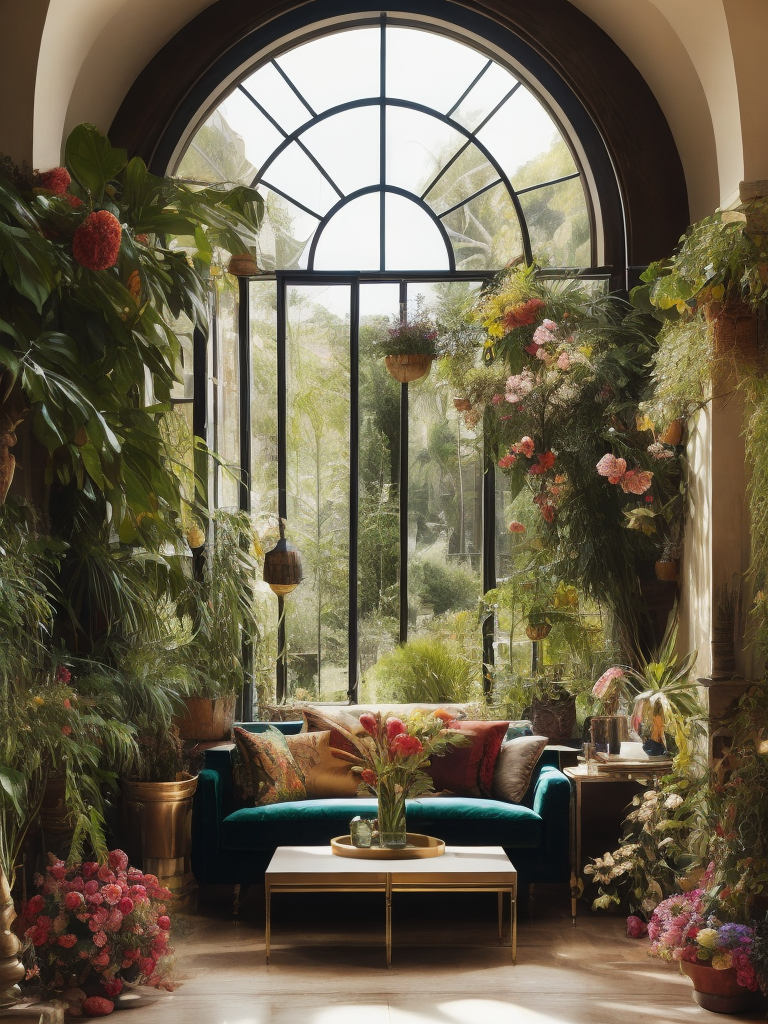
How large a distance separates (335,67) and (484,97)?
2.84 feet

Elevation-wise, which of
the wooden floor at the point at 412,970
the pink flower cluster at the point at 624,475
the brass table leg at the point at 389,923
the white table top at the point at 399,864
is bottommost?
the wooden floor at the point at 412,970

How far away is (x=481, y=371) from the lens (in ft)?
19.1

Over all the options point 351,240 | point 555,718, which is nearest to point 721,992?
point 555,718

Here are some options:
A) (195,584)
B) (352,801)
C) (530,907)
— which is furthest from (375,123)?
(530,907)

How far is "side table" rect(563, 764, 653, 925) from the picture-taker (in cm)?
502

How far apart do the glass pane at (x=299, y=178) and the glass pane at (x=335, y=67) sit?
0.96 ft

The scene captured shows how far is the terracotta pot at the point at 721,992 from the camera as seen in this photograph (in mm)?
3809

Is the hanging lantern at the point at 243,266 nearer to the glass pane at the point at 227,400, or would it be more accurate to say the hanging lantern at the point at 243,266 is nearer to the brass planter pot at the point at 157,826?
the glass pane at the point at 227,400

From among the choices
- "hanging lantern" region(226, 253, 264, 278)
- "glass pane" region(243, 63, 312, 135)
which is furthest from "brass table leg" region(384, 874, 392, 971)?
"glass pane" region(243, 63, 312, 135)

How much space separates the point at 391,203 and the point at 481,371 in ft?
3.82

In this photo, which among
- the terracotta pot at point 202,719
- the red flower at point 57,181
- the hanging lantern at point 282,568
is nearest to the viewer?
the red flower at point 57,181

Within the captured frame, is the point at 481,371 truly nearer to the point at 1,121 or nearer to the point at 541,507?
the point at 541,507

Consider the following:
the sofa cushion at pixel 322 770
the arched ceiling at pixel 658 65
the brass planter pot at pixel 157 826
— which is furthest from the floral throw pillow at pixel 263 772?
the arched ceiling at pixel 658 65

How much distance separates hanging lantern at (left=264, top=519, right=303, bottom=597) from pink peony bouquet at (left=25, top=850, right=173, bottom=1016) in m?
2.11
